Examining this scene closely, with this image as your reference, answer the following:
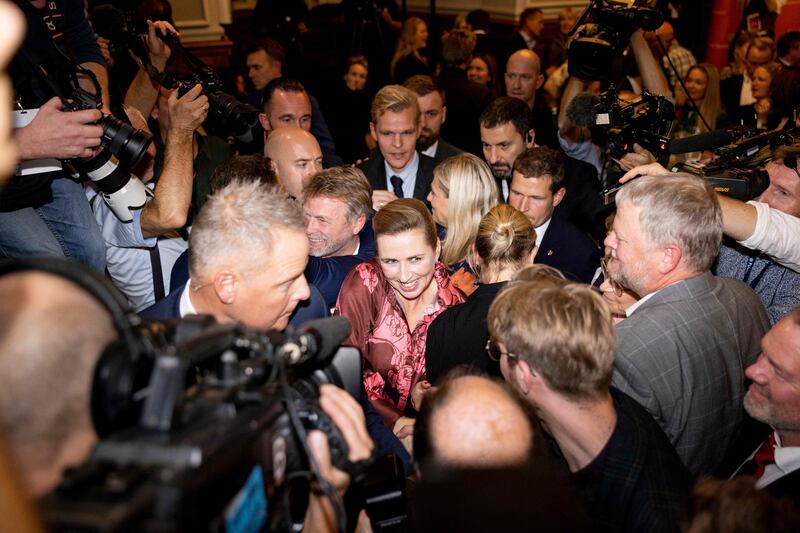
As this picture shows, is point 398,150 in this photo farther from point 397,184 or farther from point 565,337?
point 565,337

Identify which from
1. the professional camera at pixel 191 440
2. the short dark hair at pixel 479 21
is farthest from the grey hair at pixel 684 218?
the short dark hair at pixel 479 21

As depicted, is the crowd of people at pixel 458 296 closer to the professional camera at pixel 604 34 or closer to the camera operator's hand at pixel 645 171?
the camera operator's hand at pixel 645 171

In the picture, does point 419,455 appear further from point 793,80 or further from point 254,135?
point 793,80

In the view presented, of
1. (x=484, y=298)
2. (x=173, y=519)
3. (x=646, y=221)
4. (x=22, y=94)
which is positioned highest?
(x=22, y=94)

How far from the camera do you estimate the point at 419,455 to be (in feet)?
4.36

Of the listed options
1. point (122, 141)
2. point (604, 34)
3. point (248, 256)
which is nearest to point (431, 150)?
point (604, 34)

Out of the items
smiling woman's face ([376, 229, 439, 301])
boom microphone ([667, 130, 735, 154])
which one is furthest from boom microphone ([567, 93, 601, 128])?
smiling woman's face ([376, 229, 439, 301])

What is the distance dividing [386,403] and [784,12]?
7.32m

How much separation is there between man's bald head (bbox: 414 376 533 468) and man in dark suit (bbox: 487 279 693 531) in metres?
0.19

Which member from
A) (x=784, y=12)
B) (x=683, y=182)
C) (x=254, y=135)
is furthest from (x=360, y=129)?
(x=784, y=12)

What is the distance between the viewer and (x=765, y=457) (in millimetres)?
1743

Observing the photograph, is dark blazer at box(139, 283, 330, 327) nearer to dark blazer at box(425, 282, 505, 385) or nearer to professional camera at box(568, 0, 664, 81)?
dark blazer at box(425, 282, 505, 385)

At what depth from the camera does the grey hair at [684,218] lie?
192 cm

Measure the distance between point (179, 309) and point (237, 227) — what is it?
361 millimetres
